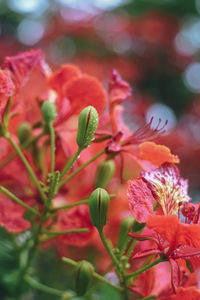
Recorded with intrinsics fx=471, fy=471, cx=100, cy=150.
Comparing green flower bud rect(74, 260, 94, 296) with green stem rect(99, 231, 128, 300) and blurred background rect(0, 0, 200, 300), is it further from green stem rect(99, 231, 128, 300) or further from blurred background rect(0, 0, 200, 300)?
blurred background rect(0, 0, 200, 300)

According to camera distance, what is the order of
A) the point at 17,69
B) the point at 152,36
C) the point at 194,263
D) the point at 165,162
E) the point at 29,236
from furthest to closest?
the point at 152,36 → the point at 29,236 → the point at 17,69 → the point at 165,162 → the point at 194,263

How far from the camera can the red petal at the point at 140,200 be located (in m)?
1.08

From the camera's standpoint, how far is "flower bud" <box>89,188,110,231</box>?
1.10 metres

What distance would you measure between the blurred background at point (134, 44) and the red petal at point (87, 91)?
1.85 meters

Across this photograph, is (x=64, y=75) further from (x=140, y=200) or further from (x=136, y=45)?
(x=136, y=45)

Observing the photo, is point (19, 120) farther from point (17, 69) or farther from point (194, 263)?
point (194, 263)

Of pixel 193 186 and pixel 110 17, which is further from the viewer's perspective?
pixel 110 17

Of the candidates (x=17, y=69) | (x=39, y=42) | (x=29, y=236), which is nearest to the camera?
(x=17, y=69)

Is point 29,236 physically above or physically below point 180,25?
below

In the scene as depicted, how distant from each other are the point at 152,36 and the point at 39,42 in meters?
0.92

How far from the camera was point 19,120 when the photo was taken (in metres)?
1.55

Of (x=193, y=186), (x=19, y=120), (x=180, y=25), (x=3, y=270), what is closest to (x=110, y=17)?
(x=180, y=25)

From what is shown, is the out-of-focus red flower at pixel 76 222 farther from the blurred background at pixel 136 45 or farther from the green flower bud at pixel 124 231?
the blurred background at pixel 136 45

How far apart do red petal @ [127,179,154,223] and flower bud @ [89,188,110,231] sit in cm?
6
